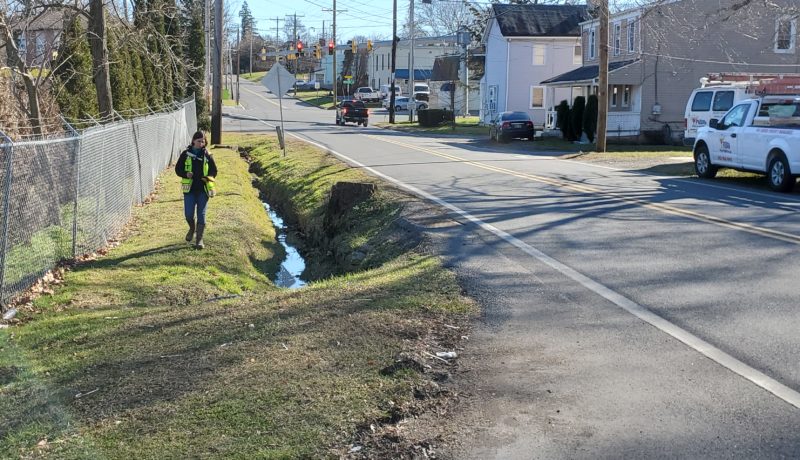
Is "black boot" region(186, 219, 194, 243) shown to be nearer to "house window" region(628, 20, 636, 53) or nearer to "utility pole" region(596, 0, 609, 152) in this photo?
"utility pole" region(596, 0, 609, 152)

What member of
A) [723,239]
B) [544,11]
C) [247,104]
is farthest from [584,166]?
[247,104]

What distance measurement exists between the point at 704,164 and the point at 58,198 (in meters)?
15.0

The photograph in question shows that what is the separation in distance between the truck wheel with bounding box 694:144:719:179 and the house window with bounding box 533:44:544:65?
113ft

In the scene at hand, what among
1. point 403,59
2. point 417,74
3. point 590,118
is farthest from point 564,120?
point 403,59

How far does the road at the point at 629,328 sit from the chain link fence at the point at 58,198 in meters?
4.87

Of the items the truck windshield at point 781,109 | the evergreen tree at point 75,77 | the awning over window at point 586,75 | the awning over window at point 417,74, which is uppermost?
the awning over window at point 417,74

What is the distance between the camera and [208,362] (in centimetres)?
589

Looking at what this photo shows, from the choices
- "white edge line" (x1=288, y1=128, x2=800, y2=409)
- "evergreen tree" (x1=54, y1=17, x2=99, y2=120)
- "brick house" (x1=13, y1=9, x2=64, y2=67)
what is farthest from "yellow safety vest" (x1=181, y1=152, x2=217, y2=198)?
"evergreen tree" (x1=54, y1=17, x2=99, y2=120)

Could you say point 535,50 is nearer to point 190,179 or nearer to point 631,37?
point 631,37

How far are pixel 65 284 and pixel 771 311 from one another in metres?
7.83

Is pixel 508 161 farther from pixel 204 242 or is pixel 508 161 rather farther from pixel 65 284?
pixel 65 284

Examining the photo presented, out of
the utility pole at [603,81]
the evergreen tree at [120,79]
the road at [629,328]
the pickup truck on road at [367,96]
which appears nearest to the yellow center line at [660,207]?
the road at [629,328]

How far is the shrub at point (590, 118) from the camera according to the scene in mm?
35594

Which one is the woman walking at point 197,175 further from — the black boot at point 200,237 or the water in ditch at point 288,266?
the water in ditch at point 288,266
